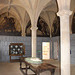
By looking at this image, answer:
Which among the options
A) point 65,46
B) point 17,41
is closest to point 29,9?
point 17,41

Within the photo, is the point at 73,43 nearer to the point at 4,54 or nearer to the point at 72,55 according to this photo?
the point at 72,55

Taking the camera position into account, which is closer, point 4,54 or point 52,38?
point 4,54

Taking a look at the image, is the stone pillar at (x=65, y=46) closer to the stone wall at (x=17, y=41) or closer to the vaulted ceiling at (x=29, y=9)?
the vaulted ceiling at (x=29, y=9)

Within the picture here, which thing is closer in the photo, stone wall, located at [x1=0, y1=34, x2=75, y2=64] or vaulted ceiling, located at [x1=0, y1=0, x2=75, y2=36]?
vaulted ceiling, located at [x1=0, y1=0, x2=75, y2=36]

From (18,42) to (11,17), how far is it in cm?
378

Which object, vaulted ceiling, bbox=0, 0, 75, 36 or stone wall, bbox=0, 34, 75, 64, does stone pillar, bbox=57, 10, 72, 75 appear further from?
stone wall, bbox=0, 34, 75, 64

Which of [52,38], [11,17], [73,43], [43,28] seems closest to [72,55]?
[73,43]

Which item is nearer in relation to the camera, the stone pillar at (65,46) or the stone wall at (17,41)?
the stone pillar at (65,46)

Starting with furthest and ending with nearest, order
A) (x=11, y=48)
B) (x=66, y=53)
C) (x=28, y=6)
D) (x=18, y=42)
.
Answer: (x=18, y=42)
(x=11, y=48)
(x=28, y=6)
(x=66, y=53)

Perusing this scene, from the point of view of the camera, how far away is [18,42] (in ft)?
51.7

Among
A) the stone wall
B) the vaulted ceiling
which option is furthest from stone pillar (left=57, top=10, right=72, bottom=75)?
the stone wall

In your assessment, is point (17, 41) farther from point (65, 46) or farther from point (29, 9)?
point (65, 46)

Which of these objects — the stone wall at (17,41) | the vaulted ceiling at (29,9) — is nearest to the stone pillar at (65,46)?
the vaulted ceiling at (29,9)

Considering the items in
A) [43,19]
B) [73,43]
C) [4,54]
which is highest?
[43,19]
